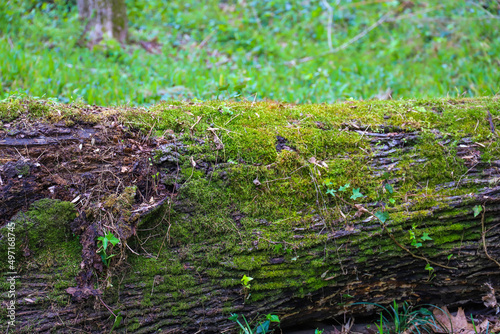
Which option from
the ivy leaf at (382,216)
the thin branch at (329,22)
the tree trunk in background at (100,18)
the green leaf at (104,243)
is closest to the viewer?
the green leaf at (104,243)

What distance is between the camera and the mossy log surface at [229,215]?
200 cm

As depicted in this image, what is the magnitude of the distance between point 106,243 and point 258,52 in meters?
5.89

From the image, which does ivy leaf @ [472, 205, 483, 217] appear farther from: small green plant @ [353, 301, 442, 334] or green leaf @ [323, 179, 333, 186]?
green leaf @ [323, 179, 333, 186]

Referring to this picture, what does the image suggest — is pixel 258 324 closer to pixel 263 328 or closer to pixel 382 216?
pixel 263 328

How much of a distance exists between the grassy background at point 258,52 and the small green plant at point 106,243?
259 centimetres

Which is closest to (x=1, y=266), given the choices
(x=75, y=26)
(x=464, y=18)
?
(x=75, y=26)

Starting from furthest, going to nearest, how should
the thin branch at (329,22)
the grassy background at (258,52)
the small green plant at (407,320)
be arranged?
1. the thin branch at (329,22)
2. the grassy background at (258,52)
3. the small green plant at (407,320)

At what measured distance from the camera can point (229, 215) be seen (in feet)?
7.36

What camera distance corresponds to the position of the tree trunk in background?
6.64m

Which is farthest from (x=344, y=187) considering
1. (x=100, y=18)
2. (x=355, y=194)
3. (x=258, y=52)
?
(x=100, y=18)

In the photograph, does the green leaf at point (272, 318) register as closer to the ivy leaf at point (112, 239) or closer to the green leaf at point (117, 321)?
the green leaf at point (117, 321)

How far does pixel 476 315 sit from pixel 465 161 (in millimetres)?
1152

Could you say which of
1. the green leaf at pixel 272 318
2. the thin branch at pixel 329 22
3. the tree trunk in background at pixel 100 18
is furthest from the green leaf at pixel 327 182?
the tree trunk in background at pixel 100 18

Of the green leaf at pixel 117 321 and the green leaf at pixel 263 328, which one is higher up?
the green leaf at pixel 117 321
